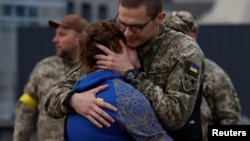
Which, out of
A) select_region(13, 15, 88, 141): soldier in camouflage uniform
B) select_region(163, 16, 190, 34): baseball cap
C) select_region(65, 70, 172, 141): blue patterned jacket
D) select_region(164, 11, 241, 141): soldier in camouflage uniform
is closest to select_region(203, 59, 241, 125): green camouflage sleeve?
select_region(164, 11, 241, 141): soldier in camouflage uniform

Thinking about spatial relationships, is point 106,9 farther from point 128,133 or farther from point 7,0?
point 128,133

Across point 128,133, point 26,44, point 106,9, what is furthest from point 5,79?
point 128,133

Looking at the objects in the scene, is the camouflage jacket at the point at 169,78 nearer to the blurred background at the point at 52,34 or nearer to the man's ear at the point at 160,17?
the man's ear at the point at 160,17

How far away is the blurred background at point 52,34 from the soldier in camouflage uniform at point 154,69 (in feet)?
8.32

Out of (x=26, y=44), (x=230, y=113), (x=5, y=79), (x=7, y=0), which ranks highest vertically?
(x=230, y=113)

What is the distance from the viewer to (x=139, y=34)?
3.06 m

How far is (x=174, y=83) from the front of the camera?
3010mm

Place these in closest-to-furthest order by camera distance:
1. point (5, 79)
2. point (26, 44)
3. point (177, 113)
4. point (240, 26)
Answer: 1. point (177, 113)
2. point (240, 26)
3. point (26, 44)
4. point (5, 79)

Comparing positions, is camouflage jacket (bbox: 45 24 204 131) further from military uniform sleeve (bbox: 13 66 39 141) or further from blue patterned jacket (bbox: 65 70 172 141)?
military uniform sleeve (bbox: 13 66 39 141)

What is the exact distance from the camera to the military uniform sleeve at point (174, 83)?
116 inches

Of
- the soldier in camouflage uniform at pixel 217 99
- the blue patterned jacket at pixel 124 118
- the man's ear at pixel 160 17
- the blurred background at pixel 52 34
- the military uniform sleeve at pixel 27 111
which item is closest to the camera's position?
the blue patterned jacket at pixel 124 118

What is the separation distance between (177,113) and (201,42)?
44.0 feet

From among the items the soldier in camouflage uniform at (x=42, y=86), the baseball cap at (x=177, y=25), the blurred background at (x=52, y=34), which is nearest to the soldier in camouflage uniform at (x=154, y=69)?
the baseball cap at (x=177, y=25)

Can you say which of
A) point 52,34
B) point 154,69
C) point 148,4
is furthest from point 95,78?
point 52,34
